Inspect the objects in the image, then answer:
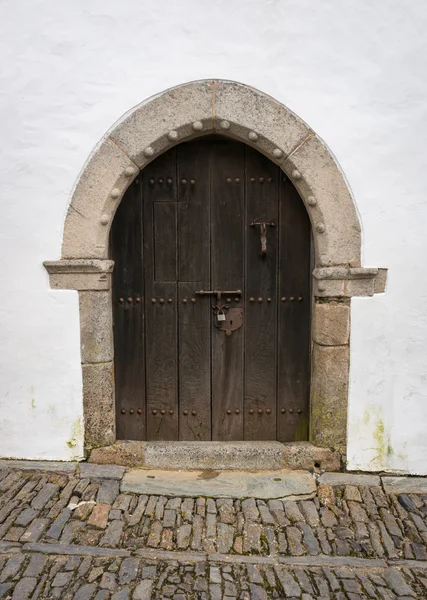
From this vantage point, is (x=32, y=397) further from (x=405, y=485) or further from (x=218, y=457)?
A: (x=405, y=485)

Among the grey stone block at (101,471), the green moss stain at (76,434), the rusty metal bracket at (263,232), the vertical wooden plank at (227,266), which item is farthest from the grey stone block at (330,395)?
the green moss stain at (76,434)

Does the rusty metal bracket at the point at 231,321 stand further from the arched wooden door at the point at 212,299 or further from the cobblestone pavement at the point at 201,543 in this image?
the cobblestone pavement at the point at 201,543

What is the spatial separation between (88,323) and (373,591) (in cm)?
202

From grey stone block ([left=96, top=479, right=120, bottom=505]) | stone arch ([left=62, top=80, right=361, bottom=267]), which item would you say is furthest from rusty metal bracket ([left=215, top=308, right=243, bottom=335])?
grey stone block ([left=96, top=479, right=120, bottom=505])

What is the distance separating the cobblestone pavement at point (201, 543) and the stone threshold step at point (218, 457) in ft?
0.58

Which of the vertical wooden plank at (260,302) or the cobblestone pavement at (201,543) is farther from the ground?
the vertical wooden plank at (260,302)

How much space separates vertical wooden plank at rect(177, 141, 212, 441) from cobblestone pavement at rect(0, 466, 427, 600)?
61 centimetres

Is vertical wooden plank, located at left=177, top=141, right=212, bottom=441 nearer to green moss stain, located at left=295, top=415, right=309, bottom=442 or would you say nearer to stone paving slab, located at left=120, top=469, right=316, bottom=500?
stone paving slab, located at left=120, top=469, right=316, bottom=500

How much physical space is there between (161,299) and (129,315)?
23 centimetres

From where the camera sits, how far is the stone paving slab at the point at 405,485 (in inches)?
110

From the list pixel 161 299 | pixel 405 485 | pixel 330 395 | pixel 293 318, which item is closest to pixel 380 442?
pixel 405 485

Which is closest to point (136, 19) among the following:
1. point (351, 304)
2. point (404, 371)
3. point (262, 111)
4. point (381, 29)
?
point (262, 111)

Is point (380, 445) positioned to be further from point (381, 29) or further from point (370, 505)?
point (381, 29)

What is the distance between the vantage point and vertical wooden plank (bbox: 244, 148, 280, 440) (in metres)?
2.98
